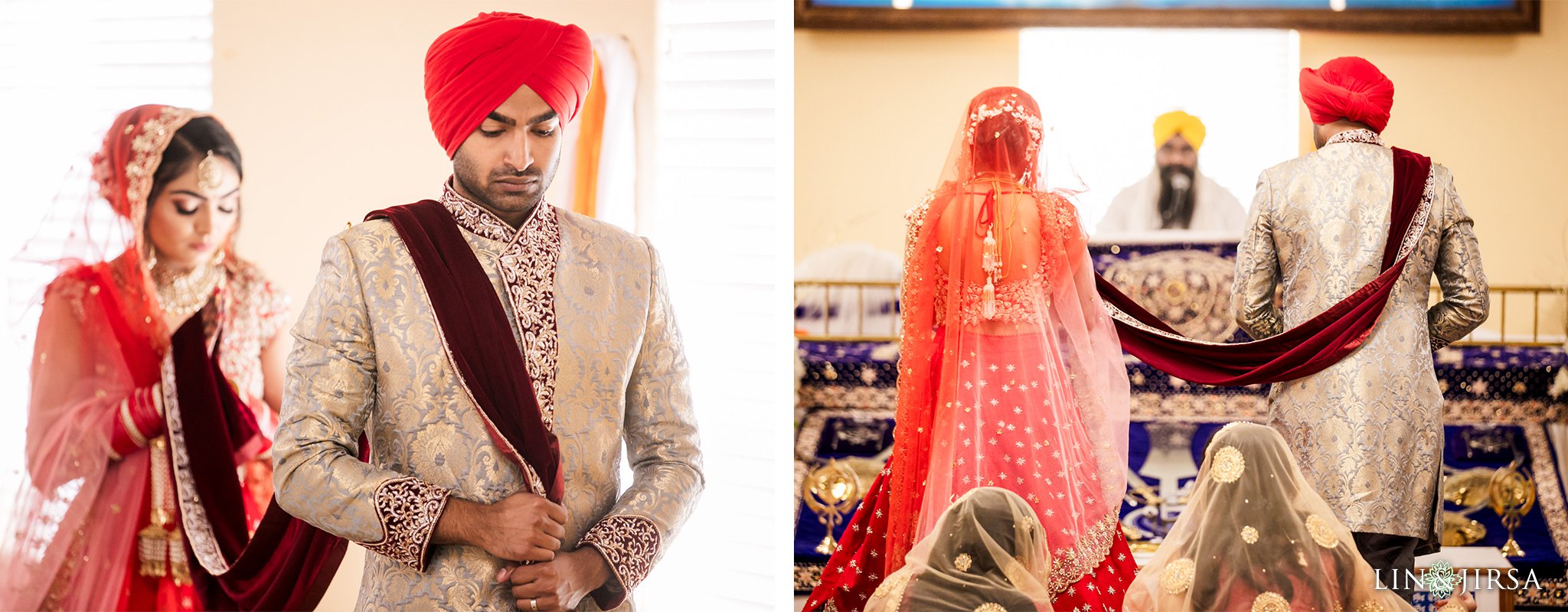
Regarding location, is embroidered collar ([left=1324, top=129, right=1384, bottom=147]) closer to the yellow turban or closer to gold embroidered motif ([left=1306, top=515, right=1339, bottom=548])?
gold embroidered motif ([left=1306, top=515, right=1339, bottom=548])

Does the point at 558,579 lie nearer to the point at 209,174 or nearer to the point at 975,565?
the point at 975,565

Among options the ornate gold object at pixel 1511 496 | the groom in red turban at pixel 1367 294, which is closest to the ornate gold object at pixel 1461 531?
the ornate gold object at pixel 1511 496

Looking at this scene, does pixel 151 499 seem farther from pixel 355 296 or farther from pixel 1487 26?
pixel 1487 26

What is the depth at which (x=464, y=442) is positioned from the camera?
60.4 inches

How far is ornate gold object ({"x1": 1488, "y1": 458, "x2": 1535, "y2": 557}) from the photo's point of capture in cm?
343

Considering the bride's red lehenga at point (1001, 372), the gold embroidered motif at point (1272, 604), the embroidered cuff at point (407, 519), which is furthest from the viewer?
the bride's red lehenga at point (1001, 372)

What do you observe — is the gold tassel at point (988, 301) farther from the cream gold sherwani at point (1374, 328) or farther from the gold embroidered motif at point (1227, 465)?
the gold embroidered motif at point (1227, 465)

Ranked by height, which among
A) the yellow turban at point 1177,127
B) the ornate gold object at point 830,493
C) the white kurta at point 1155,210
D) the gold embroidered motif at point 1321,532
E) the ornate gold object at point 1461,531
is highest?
the yellow turban at point 1177,127

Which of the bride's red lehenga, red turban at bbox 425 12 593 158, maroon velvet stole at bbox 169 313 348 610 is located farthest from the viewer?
the bride's red lehenga

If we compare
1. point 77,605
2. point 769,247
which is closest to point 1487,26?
point 769,247

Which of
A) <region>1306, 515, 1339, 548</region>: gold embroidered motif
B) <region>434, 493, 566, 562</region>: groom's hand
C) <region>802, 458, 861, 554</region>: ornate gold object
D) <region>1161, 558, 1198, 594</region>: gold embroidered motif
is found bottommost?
<region>802, 458, 861, 554</region>: ornate gold object

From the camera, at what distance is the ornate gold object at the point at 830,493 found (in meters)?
3.45

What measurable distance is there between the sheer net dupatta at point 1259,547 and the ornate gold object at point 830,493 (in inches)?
64.5

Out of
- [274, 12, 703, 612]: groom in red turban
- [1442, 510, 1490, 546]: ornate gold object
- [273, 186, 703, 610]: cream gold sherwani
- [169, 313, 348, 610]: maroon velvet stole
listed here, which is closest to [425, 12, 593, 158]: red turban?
[274, 12, 703, 612]: groom in red turban
